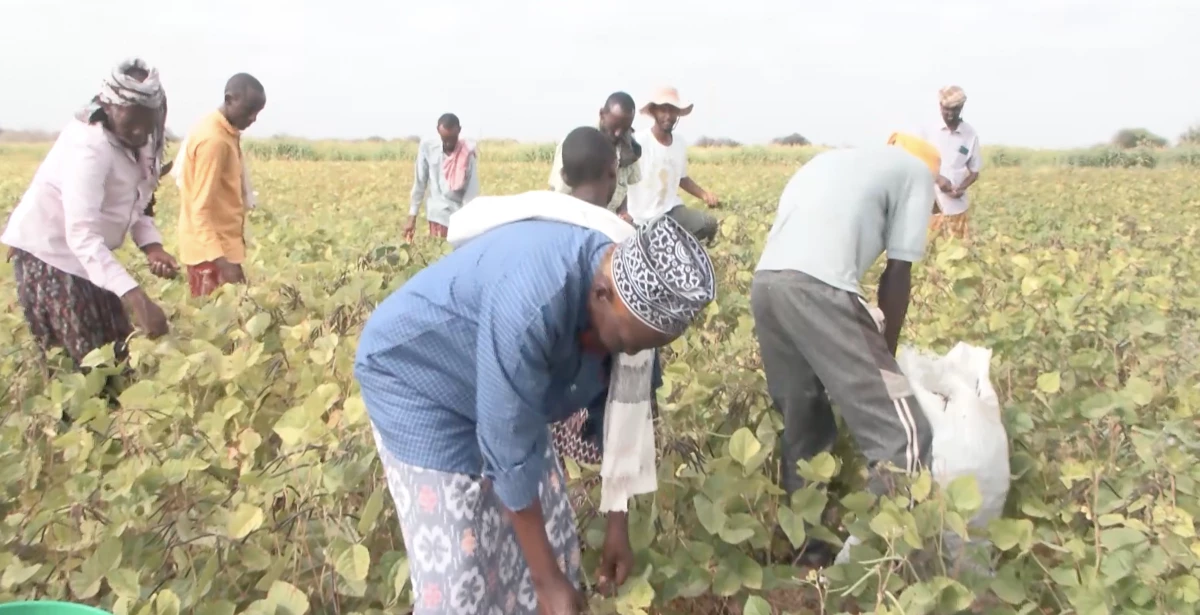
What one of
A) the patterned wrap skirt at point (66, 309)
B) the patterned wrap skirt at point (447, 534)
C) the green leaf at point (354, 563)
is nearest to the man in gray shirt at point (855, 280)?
the patterned wrap skirt at point (447, 534)

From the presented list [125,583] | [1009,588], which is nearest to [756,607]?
[1009,588]

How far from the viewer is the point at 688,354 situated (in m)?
3.57

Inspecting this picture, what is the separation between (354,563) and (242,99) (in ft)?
7.83

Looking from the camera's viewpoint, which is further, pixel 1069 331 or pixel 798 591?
pixel 1069 331

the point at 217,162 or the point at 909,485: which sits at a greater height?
the point at 217,162

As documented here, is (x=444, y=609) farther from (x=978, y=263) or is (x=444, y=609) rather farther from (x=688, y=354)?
(x=978, y=263)

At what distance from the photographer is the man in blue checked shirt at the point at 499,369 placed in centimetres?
142

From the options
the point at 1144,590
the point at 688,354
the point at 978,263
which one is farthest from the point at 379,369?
the point at 978,263

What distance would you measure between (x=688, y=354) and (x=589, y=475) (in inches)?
45.7

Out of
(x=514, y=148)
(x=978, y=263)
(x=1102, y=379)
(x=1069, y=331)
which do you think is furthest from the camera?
(x=514, y=148)

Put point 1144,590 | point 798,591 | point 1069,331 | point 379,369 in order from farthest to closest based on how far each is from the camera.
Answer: point 1069,331 < point 798,591 < point 1144,590 < point 379,369

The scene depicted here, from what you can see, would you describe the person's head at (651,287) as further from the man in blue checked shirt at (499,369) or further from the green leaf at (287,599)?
the green leaf at (287,599)

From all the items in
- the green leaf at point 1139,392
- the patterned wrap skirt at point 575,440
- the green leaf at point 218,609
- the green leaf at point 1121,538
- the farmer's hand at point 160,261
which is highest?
the farmer's hand at point 160,261

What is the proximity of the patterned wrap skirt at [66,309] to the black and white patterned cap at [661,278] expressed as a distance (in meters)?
2.24
